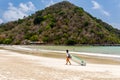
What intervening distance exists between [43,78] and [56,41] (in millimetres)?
169666

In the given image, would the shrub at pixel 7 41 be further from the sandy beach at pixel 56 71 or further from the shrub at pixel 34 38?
the sandy beach at pixel 56 71

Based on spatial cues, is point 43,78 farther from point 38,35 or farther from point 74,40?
point 38,35

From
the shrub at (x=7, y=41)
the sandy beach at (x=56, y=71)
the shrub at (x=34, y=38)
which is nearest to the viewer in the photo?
the sandy beach at (x=56, y=71)

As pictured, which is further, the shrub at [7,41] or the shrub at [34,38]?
the shrub at [7,41]

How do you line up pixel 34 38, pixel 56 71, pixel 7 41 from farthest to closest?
pixel 7 41, pixel 34 38, pixel 56 71

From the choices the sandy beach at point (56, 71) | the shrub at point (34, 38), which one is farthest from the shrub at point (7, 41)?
the sandy beach at point (56, 71)

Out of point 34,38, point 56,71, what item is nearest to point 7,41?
point 34,38

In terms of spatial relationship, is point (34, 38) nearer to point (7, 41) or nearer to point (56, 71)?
point (7, 41)

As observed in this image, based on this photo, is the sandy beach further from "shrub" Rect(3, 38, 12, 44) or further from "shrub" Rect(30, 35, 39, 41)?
"shrub" Rect(3, 38, 12, 44)

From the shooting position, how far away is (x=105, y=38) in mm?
196375

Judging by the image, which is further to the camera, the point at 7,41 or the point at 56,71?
the point at 7,41

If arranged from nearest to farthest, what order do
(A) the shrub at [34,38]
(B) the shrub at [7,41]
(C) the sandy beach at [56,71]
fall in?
(C) the sandy beach at [56,71], (A) the shrub at [34,38], (B) the shrub at [7,41]

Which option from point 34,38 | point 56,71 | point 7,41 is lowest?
point 56,71

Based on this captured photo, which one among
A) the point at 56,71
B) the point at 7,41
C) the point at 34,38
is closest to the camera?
the point at 56,71
